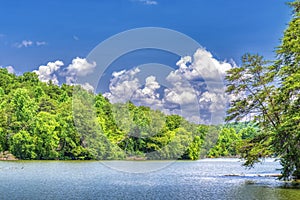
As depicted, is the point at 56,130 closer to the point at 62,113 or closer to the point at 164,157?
the point at 62,113

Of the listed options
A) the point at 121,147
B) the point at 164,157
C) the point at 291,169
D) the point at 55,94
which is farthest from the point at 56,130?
the point at 291,169

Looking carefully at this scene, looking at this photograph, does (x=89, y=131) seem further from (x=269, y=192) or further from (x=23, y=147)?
(x=269, y=192)

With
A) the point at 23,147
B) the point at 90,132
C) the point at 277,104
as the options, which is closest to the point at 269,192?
the point at 277,104

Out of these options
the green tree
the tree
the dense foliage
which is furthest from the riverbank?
the tree

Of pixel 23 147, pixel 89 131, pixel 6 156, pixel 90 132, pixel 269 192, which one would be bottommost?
pixel 269 192

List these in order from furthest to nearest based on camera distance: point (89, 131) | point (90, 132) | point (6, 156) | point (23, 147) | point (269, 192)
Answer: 1. point (90, 132)
2. point (89, 131)
3. point (23, 147)
4. point (6, 156)
5. point (269, 192)

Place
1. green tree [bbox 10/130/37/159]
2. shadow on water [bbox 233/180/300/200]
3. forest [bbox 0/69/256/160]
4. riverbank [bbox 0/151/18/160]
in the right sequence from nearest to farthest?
shadow on water [bbox 233/180/300/200] < riverbank [bbox 0/151/18/160] < green tree [bbox 10/130/37/159] < forest [bbox 0/69/256/160]

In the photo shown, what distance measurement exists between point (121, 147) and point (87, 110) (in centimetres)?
1322

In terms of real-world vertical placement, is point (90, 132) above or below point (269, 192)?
above

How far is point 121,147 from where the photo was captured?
96.6 metres

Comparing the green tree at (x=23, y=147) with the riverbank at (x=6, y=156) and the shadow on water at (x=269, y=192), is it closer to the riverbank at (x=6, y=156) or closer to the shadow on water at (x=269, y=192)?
the riverbank at (x=6, y=156)

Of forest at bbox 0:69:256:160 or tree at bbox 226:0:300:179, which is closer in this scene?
tree at bbox 226:0:300:179

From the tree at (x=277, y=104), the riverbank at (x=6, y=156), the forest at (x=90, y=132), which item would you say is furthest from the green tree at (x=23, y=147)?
the tree at (x=277, y=104)

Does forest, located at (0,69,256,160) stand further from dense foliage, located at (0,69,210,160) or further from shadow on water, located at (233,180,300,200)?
shadow on water, located at (233,180,300,200)
